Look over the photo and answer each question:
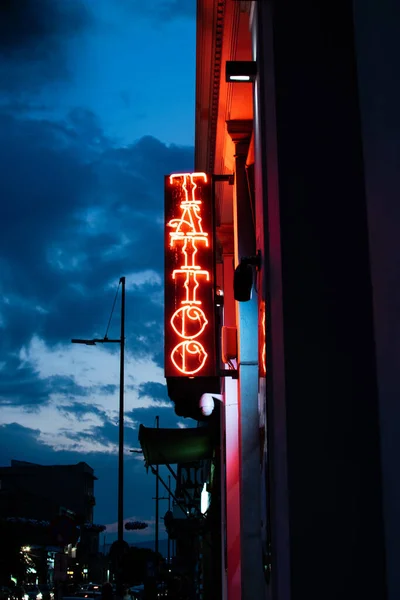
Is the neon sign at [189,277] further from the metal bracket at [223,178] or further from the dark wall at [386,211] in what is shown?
the dark wall at [386,211]

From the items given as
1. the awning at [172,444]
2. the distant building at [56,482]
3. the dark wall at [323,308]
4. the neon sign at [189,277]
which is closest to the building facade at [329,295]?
the dark wall at [323,308]

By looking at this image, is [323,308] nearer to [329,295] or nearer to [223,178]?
[329,295]

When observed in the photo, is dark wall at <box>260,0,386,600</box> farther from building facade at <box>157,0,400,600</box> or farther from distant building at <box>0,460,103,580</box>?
distant building at <box>0,460,103,580</box>

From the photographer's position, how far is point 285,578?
499 centimetres

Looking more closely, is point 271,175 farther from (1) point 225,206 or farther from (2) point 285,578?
(1) point 225,206

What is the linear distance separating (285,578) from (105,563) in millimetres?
103681

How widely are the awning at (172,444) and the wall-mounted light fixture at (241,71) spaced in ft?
36.0

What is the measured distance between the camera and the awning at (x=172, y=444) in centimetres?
1833

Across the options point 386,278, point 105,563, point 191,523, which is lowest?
point 105,563

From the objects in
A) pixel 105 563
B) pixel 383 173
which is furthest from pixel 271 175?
pixel 105 563

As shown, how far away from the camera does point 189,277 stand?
11.6 meters

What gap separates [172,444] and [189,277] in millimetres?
8165

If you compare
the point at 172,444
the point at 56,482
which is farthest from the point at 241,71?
the point at 56,482

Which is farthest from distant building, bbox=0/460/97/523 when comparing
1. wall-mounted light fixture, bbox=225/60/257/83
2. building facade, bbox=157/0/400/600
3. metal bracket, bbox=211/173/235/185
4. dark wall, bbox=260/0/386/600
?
dark wall, bbox=260/0/386/600
